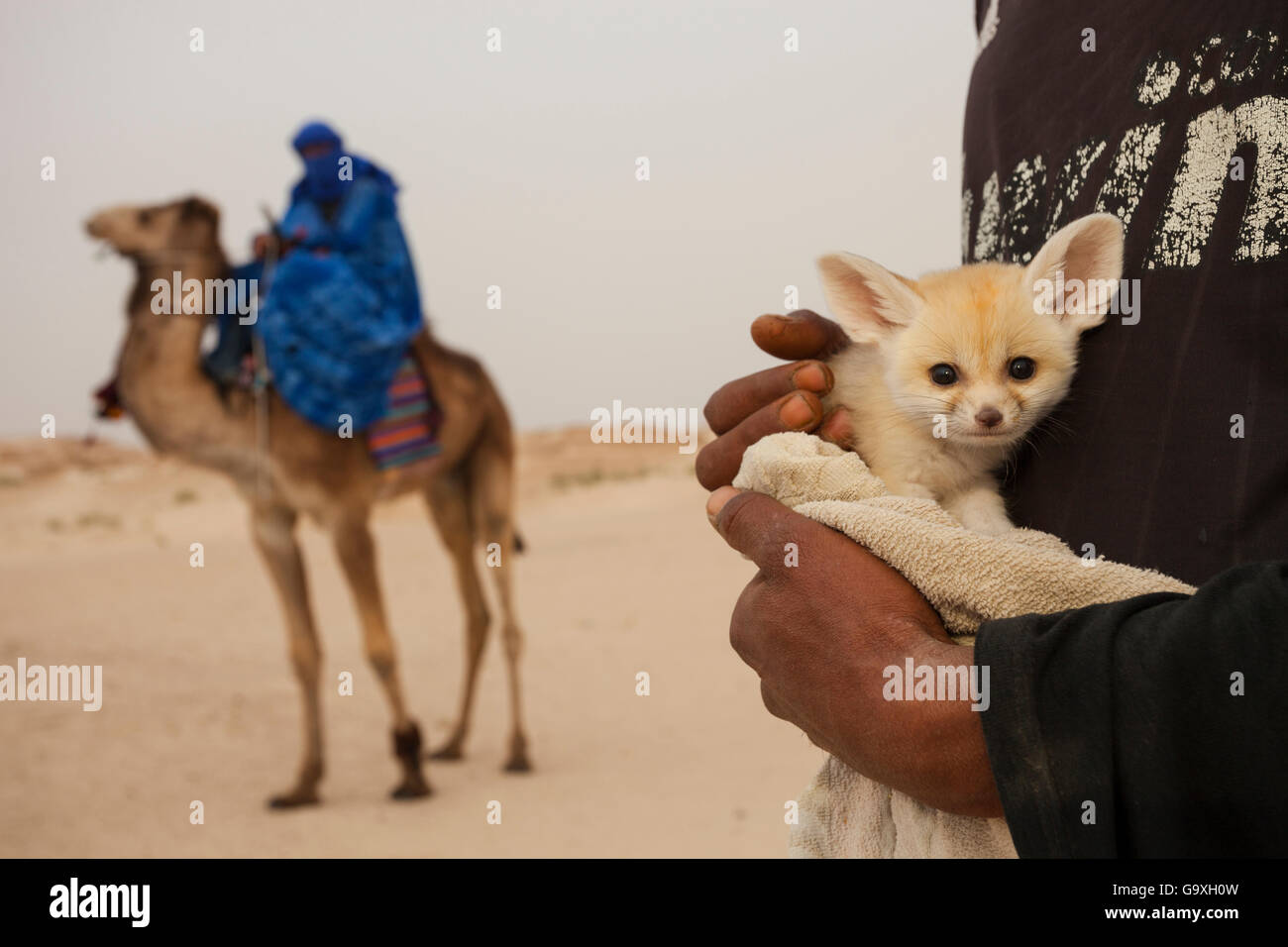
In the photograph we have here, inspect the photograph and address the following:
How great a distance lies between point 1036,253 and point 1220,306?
424 millimetres

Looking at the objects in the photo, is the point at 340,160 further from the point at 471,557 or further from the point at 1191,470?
the point at 1191,470

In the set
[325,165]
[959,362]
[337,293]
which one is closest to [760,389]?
[959,362]

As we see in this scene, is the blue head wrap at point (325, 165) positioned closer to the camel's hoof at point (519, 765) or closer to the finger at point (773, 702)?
the camel's hoof at point (519, 765)

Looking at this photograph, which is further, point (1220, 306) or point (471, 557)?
point (471, 557)

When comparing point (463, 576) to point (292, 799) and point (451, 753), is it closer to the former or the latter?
point (451, 753)

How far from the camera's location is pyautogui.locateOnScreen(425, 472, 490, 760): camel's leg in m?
7.27

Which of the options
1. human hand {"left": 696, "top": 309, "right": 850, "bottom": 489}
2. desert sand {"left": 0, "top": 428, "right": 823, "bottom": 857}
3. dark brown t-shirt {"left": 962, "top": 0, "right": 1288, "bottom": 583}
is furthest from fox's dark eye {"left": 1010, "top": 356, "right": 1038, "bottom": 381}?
desert sand {"left": 0, "top": 428, "right": 823, "bottom": 857}

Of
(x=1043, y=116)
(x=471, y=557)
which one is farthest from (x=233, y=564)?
(x=1043, y=116)

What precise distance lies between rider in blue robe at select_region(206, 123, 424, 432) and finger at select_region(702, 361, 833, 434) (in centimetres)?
422

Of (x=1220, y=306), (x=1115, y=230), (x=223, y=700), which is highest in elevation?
(x=1115, y=230)

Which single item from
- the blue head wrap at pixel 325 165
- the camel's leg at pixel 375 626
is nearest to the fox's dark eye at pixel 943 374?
the camel's leg at pixel 375 626

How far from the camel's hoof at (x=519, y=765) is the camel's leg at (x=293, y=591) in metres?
1.28

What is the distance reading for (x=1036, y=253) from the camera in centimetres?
171
